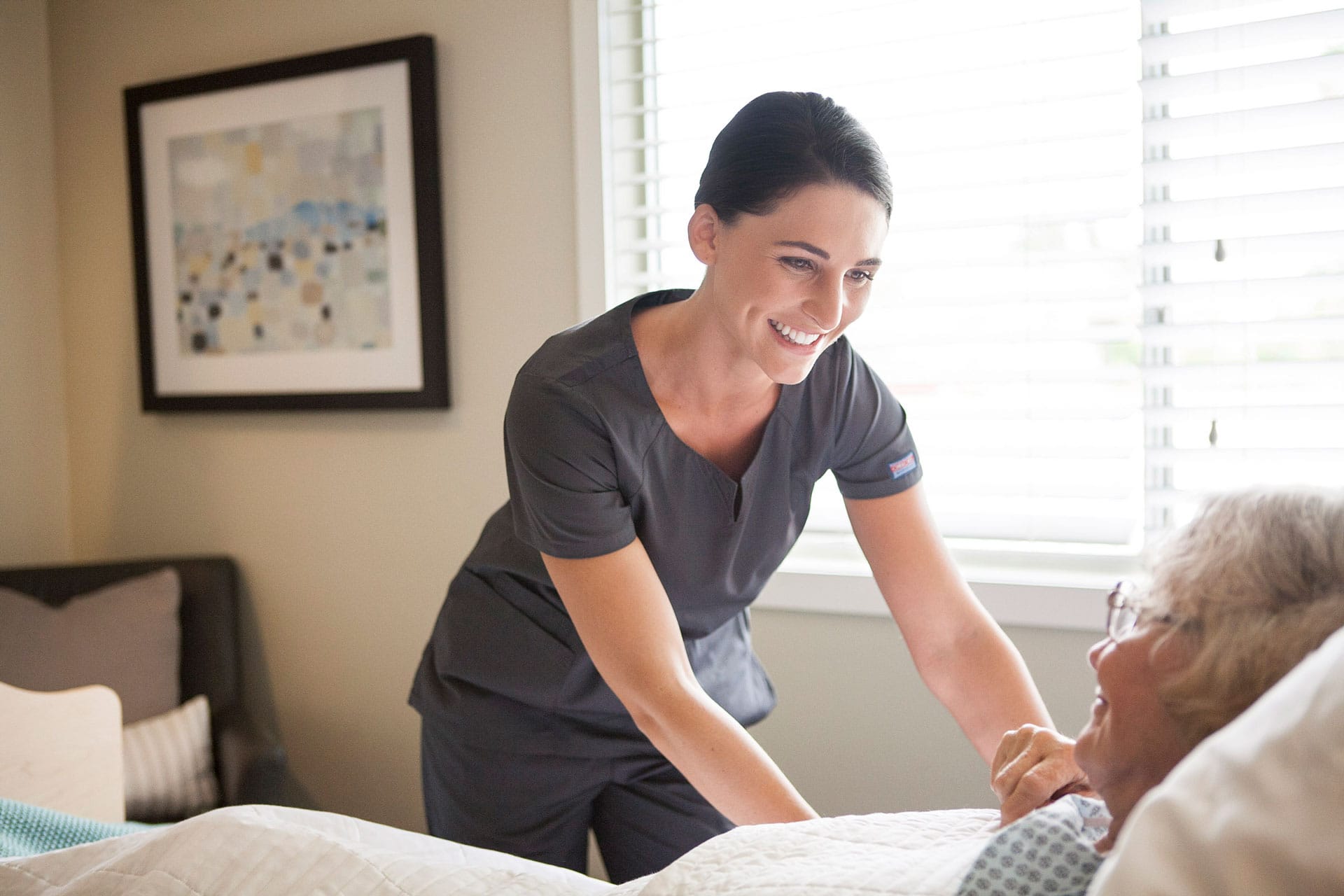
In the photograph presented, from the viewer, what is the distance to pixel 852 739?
2100 millimetres

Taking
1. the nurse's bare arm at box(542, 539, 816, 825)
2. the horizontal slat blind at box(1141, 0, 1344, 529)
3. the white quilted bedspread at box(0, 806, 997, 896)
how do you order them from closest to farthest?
the white quilted bedspread at box(0, 806, 997, 896) → the nurse's bare arm at box(542, 539, 816, 825) → the horizontal slat blind at box(1141, 0, 1344, 529)

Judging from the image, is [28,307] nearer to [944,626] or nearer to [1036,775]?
[944,626]

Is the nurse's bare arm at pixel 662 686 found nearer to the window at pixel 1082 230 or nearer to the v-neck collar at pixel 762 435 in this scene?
the v-neck collar at pixel 762 435

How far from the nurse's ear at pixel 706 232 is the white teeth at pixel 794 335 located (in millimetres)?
127

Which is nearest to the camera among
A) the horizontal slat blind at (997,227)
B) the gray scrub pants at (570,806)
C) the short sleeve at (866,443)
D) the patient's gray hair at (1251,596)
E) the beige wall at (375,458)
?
the patient's gray hair at (1251,596)

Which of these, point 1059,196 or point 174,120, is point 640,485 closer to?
point 1059,196

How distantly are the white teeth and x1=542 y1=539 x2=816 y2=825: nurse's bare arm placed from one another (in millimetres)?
312

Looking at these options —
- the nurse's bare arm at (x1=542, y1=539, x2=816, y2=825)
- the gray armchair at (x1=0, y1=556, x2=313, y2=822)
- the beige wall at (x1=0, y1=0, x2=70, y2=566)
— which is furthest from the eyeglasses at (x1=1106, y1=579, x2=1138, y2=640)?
the beige wall at (x1=0, y1=0, x2=70, y2=566)

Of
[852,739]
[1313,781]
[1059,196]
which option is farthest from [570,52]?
[1313,781]

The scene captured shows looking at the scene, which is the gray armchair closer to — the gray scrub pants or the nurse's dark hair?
the gray scrub pants

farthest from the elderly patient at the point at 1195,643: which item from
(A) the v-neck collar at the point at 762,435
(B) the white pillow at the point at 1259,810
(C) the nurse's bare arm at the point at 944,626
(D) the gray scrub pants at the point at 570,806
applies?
(D) the gray scrub pants at the point at 570,806

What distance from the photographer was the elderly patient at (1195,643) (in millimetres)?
643

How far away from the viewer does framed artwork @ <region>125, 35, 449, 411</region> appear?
2.42 metres

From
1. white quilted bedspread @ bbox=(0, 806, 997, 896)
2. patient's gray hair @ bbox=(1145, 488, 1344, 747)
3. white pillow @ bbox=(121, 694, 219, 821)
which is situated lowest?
white pillow @ bbox=(121, 694, 219, 821)
